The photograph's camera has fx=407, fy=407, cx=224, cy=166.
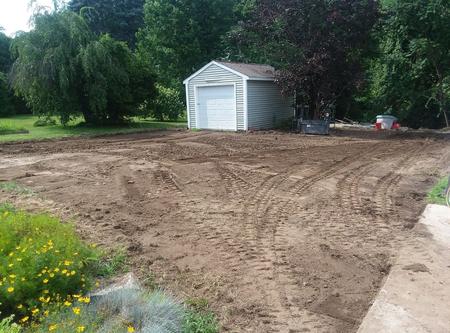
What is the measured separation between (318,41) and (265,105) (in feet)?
12.0

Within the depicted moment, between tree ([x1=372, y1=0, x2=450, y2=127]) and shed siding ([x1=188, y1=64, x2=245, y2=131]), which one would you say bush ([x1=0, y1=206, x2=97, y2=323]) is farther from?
tree ([x1=372, y1=0, x2=450, y2=127])

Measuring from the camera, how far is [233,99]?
17.9 meters

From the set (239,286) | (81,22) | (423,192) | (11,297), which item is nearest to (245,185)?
(423,192)

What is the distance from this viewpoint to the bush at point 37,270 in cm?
301

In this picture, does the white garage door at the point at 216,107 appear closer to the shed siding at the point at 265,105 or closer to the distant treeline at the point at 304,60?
the shed siding at the point at 265,105

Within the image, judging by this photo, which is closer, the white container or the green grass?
the green grass

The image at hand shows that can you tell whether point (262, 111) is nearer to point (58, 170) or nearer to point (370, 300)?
point (58, 170)

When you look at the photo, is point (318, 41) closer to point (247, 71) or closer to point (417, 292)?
point (247, 71)

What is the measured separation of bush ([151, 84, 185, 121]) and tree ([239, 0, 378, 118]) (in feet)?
26.6

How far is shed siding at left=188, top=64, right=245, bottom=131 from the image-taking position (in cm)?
1756

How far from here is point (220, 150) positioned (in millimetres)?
11938

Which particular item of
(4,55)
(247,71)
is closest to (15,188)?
(247,71)

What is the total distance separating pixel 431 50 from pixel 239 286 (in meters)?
17.8

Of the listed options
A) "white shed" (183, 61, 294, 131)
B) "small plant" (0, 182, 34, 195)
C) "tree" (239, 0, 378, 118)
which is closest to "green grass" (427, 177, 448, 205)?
"small plant" (0, 182, 34, 195)
